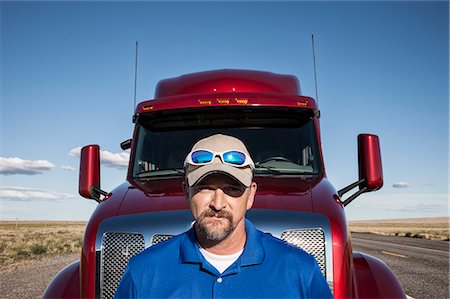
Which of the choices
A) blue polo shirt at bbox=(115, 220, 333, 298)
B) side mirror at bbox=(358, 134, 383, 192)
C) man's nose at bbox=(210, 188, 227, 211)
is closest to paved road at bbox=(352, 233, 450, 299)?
side mirror at bbox=(358, 134, 383, 192)

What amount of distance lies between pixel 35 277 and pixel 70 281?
852 centimetres

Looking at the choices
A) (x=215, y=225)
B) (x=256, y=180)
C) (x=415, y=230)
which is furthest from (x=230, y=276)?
(x=415, y=230)

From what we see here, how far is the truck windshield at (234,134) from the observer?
5312mm

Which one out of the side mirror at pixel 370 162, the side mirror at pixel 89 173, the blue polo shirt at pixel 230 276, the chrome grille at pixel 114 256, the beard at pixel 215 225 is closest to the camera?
the blue polo shirt at pixel 230 276

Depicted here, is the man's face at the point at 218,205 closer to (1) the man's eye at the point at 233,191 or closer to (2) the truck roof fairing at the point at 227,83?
(1) the man's eye at the point at 233,191

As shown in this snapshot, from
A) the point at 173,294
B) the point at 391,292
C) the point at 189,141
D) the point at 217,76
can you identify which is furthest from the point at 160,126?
the point at 173,294

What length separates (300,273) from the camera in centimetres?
247

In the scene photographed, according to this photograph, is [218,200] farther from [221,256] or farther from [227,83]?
[227,83]

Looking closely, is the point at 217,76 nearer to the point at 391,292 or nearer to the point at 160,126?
the point at 160,126

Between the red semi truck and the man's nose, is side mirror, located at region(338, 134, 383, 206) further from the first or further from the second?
the man's nose

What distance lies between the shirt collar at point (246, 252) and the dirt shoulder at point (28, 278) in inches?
302

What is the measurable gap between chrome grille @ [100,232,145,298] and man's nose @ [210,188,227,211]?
1570 mm

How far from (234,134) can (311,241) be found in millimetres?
1743

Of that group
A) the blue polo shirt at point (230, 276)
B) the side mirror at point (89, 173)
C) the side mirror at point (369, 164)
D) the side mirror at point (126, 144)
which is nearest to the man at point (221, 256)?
the blue polo shirt at point (230, 276)
